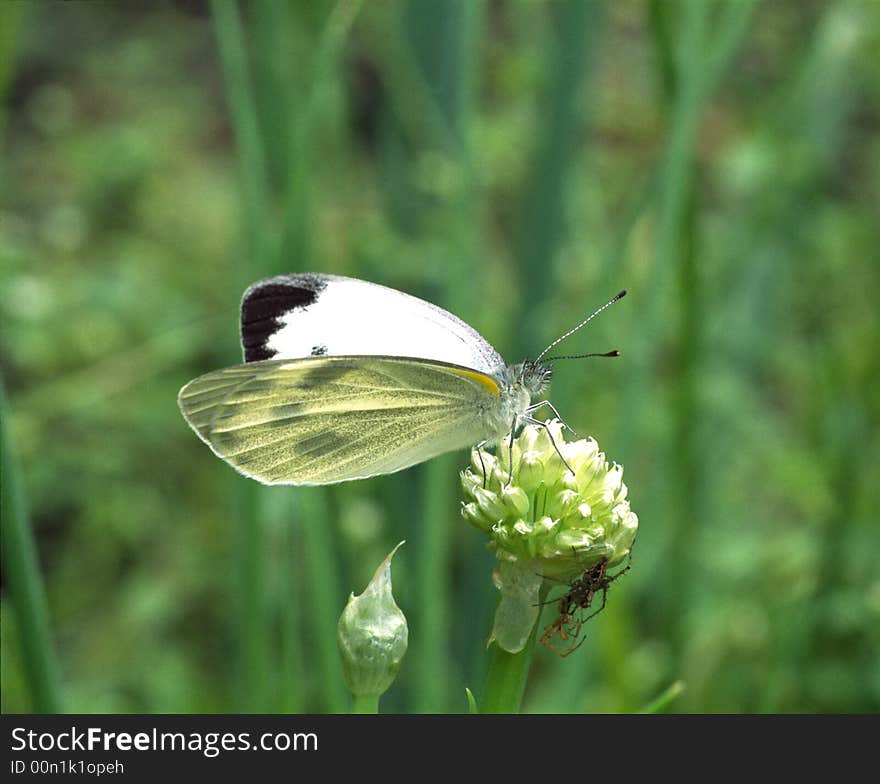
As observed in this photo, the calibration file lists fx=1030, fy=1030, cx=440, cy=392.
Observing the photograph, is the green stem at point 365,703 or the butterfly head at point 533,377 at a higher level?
the butterfly head at point 533,377

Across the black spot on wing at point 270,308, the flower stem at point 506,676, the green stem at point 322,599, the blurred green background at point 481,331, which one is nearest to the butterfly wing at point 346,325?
the black spot on wing at point 270,308

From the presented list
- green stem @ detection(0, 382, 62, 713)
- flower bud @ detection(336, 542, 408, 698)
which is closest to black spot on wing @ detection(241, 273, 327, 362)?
green stem @ detection(0, 382, 62, 713)

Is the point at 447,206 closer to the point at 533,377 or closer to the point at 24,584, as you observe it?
the point at 533,377

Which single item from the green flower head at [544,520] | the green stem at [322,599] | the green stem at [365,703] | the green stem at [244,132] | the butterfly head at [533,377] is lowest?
the green stem at [322,599]

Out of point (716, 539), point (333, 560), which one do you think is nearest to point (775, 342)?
point (716, 539)

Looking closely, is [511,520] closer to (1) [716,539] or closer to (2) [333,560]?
(2) [333,560]

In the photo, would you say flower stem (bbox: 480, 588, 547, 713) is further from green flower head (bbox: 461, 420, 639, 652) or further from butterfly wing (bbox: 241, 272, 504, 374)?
butterfly wing (bbox: 241, 272, 504, 374)

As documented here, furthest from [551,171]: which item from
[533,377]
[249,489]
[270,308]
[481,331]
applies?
[249,489]

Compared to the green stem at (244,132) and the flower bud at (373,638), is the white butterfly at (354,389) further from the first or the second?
the flower bud at (373,638)
